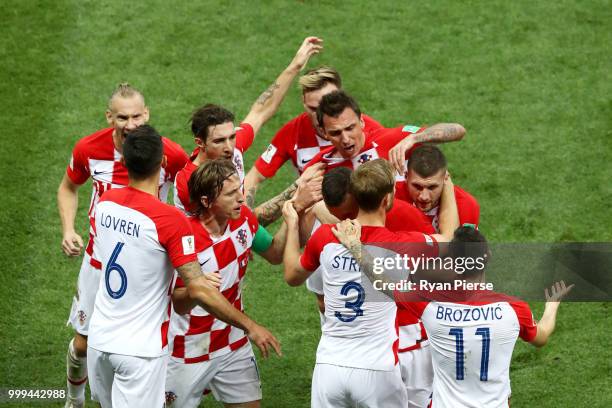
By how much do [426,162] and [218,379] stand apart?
1999mm

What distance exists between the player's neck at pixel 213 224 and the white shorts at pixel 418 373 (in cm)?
147

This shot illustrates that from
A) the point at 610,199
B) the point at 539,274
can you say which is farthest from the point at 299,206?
the point at 610,199

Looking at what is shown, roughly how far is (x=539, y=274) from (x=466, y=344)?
145 inches

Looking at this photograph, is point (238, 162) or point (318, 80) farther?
point (318, 80)

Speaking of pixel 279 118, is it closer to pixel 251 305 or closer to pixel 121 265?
pixel 251 305

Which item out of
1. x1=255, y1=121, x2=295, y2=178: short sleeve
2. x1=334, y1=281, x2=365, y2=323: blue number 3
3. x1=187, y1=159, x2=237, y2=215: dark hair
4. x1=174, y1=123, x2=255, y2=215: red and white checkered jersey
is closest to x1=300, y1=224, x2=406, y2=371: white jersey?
x1=334, y1=281, x2=365, y2=323: blue number 3

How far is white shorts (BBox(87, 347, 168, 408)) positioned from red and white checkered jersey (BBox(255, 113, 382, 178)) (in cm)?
241

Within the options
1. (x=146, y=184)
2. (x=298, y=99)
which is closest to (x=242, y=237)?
(x=146, y=184)

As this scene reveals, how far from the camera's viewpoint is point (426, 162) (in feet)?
23.6

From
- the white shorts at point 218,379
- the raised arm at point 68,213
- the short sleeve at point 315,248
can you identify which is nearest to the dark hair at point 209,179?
the short sleeve at point 315,248

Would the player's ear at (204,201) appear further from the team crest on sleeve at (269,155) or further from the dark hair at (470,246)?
the team crest on sleeve at (269,155)

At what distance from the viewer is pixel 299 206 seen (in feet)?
23.2

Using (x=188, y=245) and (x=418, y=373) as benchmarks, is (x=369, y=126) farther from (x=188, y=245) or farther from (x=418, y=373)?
(x=188, y=245)

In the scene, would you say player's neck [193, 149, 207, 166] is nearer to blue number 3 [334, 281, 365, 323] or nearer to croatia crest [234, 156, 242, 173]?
croatia crest [234, 156, 242, 173]
